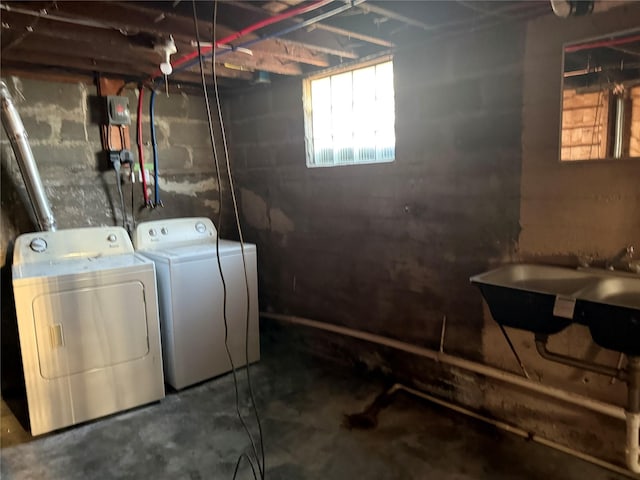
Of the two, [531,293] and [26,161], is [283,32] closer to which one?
[531,293]

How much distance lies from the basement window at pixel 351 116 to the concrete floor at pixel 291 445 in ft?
4.90

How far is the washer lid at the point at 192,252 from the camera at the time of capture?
2764 mm

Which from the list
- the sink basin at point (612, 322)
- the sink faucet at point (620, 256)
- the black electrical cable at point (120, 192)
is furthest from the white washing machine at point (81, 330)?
the sink faucet at point (620, 256)

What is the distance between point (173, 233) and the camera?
10.7 ft

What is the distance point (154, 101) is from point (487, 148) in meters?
2.31

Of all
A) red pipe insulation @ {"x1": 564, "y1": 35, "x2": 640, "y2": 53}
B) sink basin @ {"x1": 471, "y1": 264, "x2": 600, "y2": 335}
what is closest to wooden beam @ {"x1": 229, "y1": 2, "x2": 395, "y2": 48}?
red pipe insulation @ {"x1": 564, "y1": 35, "x2": 640, "y2": 53}

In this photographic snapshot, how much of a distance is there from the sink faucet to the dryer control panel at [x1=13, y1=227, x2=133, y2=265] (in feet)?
8.88

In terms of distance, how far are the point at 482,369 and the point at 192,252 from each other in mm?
1830

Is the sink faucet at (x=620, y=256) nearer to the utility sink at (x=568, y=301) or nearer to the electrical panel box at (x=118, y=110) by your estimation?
the utility sink at (x=568, y=301)

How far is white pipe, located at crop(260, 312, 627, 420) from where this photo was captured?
2.01 meters

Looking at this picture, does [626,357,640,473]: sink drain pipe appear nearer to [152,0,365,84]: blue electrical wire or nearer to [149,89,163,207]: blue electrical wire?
[152,0,365,84]: blue electrical wire

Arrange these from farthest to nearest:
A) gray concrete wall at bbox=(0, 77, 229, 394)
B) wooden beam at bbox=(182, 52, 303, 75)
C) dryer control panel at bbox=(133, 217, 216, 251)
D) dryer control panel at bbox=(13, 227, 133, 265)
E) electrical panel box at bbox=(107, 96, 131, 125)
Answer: dryer control panel at bbox=(133, 217, 216, 251)
electrical panel box at bbox=(107, 96, 131, 125)
gray concrete wall at bbox=(0, 77, 229, 394)
dryer control panel at bbox=(13, 227, 133, 265)
wooden beam at bbox=(182, 52, 303, 75)

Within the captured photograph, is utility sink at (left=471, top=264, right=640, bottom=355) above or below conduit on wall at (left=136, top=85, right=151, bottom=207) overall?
below

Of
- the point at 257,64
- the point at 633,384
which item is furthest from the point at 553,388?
the point at 257,64
